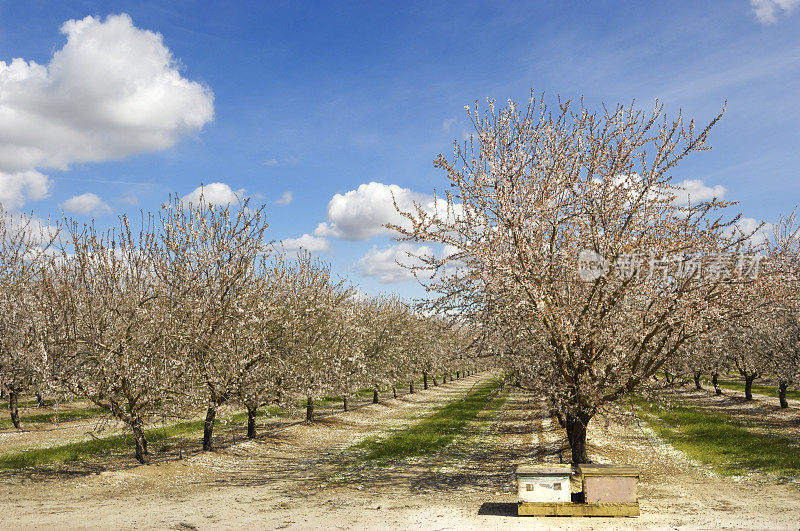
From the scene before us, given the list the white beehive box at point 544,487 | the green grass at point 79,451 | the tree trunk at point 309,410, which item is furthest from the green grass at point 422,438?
the green grass at point 79,451

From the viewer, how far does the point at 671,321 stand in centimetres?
1427

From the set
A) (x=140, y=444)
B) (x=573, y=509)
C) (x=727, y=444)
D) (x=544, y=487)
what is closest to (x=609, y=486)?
(x=573, y=509)

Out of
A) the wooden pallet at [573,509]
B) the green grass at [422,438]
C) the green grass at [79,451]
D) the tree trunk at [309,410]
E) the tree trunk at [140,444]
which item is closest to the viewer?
the wooden pallet at [573,509]

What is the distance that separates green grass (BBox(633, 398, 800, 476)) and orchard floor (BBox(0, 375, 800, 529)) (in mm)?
882

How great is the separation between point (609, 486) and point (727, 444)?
1234cm

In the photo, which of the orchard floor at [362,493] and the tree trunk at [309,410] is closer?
the orchard floor at [362,493]

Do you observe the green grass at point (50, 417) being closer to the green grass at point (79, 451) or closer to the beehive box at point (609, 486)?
the green grass at point (79, 451)

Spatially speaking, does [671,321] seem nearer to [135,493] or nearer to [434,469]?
[434,469]

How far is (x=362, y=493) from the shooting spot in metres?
14.8

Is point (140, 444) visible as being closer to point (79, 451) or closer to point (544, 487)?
point (79, 451)

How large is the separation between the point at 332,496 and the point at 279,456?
312 inches

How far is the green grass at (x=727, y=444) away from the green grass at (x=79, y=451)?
66.2ft

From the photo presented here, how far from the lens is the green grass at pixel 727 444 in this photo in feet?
57.3

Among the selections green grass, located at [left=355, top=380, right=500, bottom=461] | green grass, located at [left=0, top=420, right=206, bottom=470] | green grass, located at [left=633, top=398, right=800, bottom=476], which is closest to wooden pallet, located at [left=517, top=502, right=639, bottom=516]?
green grass, located at [left=633, top=398, right=800, bottom=476]
